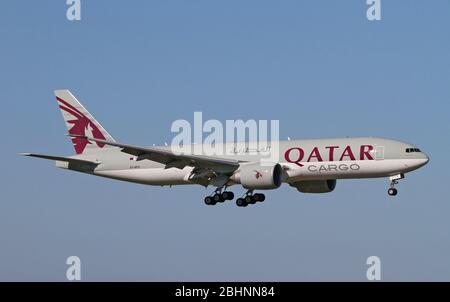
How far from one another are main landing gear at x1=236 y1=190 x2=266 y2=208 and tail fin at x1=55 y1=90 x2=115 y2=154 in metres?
14.4

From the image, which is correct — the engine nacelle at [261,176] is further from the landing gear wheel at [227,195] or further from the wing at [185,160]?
the landing gear wheel at [227,195]

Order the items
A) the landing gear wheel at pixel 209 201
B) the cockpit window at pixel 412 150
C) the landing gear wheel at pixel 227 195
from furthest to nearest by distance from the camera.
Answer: the landing gear wheel at pixel 209 201 < the landing gear wheel at pixel 227 195 < the cockpit window at pixel 412 150

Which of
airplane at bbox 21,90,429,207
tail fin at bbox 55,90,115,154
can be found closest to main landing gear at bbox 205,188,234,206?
airplane at bbox 21,90,429,207

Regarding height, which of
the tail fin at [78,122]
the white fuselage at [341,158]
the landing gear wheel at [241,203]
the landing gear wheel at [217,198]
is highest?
the tail fin at [78,122]

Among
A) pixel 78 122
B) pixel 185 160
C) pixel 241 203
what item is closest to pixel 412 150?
pixel 241 203

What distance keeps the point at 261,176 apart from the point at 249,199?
410cm

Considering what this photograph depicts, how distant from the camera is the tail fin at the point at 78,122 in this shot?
9475cm

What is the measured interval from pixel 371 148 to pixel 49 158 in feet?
79.6

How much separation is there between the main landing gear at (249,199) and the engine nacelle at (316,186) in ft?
12.4

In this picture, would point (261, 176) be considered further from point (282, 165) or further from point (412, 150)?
point (412, 150)

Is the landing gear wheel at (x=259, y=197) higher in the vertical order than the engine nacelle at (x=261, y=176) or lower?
lower

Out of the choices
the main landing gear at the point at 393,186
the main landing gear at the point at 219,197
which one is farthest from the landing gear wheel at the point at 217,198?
the main landing gear at the point at 393,186

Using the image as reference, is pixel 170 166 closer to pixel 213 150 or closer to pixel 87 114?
pixel 213 150
